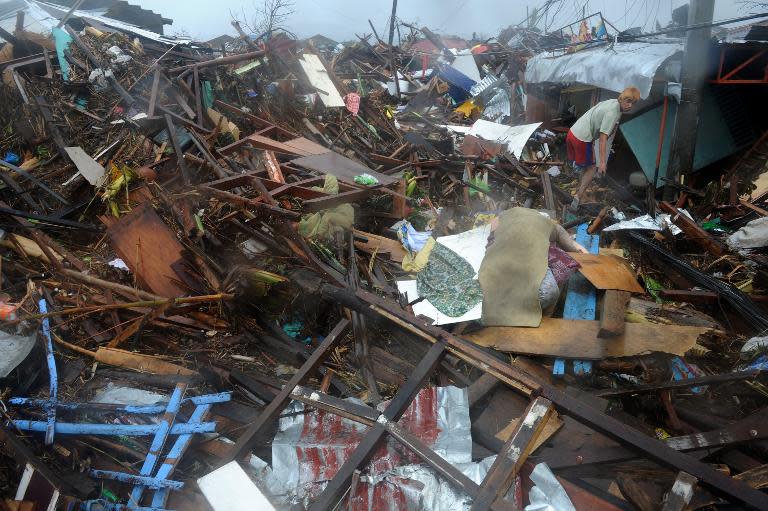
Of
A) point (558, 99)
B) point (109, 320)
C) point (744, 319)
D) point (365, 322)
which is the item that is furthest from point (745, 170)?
point (109, 320)

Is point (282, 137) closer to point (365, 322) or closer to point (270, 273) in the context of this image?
point (270, 273)

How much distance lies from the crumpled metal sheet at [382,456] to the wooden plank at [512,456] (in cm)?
21

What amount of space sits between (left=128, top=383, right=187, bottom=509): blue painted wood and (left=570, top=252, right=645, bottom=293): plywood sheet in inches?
146

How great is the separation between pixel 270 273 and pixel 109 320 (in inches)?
61.7

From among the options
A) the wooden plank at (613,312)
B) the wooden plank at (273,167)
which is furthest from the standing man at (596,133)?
the wooden plank at (273,167)

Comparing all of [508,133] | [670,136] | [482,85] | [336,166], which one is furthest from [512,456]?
[482,85]

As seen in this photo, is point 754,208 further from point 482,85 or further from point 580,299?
point 482,85

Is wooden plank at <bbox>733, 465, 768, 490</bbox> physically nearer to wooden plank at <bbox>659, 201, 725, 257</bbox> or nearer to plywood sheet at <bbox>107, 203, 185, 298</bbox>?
wooden plank at <bbox>659, 201, 725, 257</bbox>

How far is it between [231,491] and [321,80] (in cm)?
859

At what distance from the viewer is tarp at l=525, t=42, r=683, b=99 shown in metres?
7.07

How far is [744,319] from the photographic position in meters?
4.52

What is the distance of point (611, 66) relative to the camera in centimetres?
803

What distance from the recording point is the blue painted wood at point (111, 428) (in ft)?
10.3

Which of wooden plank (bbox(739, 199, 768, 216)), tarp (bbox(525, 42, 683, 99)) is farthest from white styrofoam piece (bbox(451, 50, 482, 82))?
wooden plank (bbox(739, 199, 768, 216))
